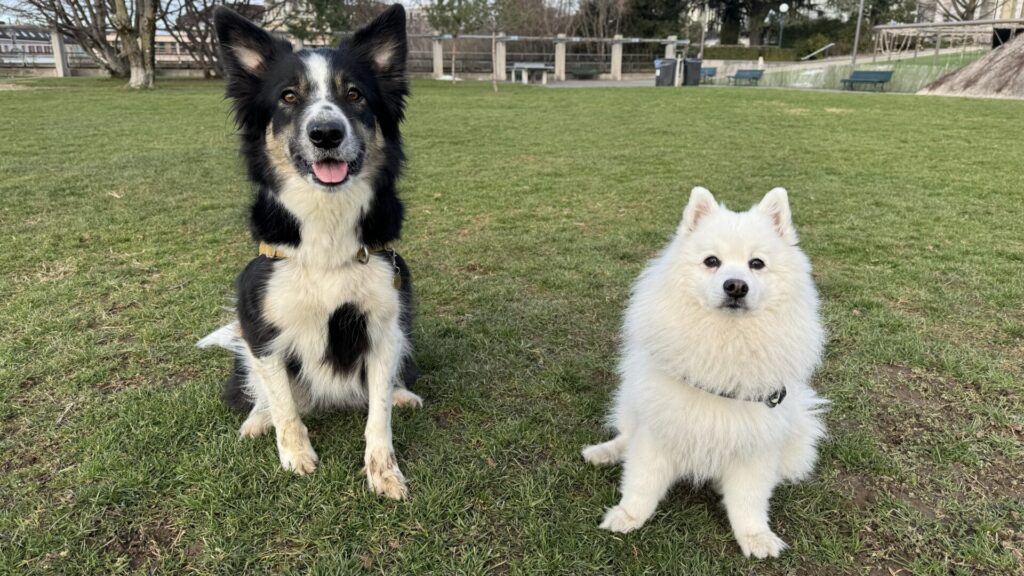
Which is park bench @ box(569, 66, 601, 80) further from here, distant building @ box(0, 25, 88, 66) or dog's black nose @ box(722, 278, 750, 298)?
dog's black nose @ box(722, 278, 750, 298)

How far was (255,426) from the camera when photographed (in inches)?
105

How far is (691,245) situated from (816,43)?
168 feet

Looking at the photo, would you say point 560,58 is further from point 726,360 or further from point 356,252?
point 726,360

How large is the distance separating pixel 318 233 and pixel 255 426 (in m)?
1.03

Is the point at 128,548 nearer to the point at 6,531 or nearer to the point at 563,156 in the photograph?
the point at 6,531

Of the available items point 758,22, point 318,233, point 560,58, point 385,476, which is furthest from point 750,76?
point 385,476

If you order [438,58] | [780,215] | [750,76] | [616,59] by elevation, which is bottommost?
[780,215]

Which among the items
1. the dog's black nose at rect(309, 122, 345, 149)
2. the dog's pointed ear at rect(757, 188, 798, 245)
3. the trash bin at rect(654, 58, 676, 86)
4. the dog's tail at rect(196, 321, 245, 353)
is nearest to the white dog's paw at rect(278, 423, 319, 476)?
the dog's tail at rect(196, 321, 245, 353)

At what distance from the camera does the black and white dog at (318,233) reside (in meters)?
2.32

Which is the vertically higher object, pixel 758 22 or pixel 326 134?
pixel 758 22

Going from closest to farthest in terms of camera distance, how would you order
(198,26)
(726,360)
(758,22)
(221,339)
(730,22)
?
(726,360) < (221,339) < (198,26) < (758,22) < (730,22)

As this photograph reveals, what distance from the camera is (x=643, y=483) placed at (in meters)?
2.12

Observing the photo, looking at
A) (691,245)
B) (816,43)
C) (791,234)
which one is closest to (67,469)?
(691,245)

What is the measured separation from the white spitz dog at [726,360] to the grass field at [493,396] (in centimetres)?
23
